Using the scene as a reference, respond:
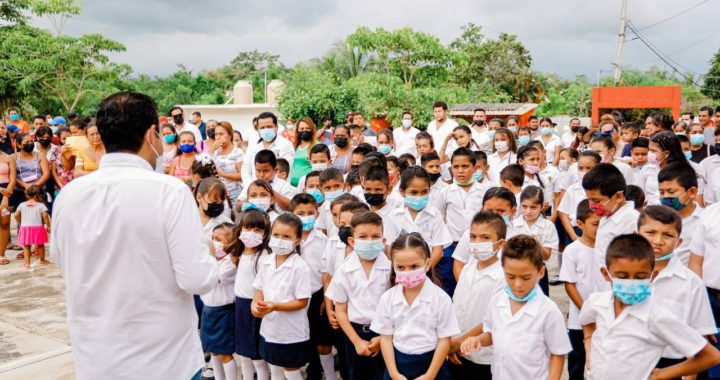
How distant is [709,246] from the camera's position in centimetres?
349

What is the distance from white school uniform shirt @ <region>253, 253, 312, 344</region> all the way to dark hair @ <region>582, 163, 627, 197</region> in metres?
2.00

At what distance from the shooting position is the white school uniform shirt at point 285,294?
3898 millimetres

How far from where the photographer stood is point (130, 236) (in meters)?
2.23

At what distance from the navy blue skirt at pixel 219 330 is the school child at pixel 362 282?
3.18 ft

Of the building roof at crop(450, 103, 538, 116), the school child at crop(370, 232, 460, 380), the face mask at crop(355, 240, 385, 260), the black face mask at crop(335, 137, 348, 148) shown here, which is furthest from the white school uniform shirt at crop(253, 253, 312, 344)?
the building roof at crop(450, 103, 538, 116)

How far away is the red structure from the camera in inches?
870

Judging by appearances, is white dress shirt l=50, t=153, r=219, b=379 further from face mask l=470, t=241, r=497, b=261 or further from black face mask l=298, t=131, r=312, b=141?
black face mask l=298, t=131, r=312, b=141

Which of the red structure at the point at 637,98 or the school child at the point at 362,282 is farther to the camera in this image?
the red structure at the point at 637,98

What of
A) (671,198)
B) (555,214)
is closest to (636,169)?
(555,214)

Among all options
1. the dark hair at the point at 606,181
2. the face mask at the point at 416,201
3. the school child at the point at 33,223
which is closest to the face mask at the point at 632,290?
the dark hair at the point at 606,181

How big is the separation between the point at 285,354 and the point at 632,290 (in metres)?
2.19

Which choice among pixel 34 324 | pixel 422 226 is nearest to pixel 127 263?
pixel 422 226

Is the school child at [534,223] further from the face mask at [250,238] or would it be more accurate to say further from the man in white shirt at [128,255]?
the man in white shirt at [128,255]

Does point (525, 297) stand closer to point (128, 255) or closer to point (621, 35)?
point (128, 255)
